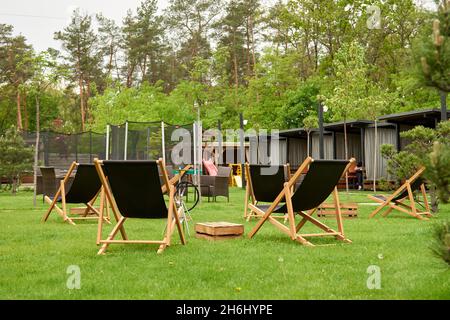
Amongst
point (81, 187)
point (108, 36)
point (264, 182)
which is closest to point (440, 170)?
point (264, 182)

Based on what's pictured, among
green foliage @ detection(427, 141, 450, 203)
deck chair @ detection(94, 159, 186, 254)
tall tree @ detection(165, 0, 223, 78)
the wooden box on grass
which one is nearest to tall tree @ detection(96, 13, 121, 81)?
tall tree @ detection(165, 0, 223, 78)

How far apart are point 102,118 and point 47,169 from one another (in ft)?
69.3

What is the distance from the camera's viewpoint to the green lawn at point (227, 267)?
3736mm

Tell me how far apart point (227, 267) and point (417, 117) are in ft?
46.5

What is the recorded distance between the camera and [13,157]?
17.9 meters

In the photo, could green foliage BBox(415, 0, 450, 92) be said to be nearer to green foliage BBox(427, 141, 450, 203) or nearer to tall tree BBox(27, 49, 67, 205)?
green foliage BBox(427, 141, 450, 203)

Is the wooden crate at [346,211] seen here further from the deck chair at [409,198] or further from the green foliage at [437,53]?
the green foliage at [437,53]

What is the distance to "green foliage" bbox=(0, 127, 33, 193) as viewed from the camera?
17500mm

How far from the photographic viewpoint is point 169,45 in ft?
128

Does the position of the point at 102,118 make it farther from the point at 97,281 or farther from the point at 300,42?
the point at 97,281

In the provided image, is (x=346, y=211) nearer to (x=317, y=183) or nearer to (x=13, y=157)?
A: (x=317, y=183)

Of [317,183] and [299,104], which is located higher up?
[299,104]

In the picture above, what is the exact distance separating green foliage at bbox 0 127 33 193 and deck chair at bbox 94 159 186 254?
42.2 ft

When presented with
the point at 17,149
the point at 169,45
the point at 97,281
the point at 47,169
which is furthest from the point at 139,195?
the point at 169,45
